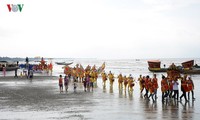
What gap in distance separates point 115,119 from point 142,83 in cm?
961

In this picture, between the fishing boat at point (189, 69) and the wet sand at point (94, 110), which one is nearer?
the wet sand at point (94, 110)

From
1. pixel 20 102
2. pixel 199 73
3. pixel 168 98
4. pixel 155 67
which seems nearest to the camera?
pixel 20 102

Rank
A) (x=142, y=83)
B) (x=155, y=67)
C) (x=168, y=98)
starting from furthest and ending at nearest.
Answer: (x=155, y=67), (x=142, y=83), (x=168, y=98)

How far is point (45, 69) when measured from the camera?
59.2m

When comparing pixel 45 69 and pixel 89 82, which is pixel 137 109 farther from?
pixel 45 69

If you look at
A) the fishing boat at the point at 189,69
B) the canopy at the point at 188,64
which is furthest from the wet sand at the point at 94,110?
the fishing boat at the point at 189,69

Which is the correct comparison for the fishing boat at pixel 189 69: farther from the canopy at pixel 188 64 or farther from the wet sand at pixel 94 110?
the wet sand at pixel 94 110

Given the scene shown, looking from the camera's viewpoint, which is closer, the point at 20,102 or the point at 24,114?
the point at 24,114

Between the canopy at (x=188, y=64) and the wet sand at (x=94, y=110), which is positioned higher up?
the canopy at (x=188, y=64)

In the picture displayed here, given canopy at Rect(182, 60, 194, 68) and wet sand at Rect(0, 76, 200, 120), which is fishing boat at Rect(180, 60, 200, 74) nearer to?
canopy at Rect(182, 60, 194, 68)

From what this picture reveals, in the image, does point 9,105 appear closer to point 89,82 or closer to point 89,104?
point 89,104

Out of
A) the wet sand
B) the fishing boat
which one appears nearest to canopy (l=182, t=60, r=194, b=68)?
the fishing boat

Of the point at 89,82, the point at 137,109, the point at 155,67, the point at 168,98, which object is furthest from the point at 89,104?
the point at 155,67

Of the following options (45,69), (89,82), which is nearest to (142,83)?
(89,82)
